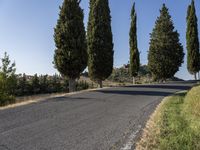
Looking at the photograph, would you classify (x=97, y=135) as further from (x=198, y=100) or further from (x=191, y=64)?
(x=191, y=64)

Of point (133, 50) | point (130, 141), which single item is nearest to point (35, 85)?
point (133, 50)

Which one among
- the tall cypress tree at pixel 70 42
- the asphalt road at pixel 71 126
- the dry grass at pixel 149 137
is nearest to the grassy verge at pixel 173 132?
the dry grass at pixel 149 137

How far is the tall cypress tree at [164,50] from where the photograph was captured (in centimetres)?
5512

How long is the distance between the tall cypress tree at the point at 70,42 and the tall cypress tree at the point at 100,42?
6.28 metres

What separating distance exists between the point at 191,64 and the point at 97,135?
162 feet

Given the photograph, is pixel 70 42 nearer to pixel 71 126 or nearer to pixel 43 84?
pixel 43 84

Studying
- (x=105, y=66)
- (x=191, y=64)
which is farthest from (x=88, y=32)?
(x=191, y=64)

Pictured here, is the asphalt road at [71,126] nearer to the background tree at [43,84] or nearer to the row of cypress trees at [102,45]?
the row of cypress trees at [102,45]

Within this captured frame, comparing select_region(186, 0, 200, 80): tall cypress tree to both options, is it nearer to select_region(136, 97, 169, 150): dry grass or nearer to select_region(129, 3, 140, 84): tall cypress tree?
select_region(129, 3, 140, 84): tall cypress tree

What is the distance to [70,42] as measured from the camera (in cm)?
3177

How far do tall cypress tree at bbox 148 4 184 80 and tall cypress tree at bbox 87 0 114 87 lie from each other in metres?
17.5

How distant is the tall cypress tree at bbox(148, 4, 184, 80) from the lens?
181 feet

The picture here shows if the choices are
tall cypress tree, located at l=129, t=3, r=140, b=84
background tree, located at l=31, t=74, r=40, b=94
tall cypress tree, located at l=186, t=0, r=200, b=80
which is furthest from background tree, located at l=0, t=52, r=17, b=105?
tall cypress tree, located at l=186, t=0, r=200, b=80

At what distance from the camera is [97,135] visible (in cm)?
1044
